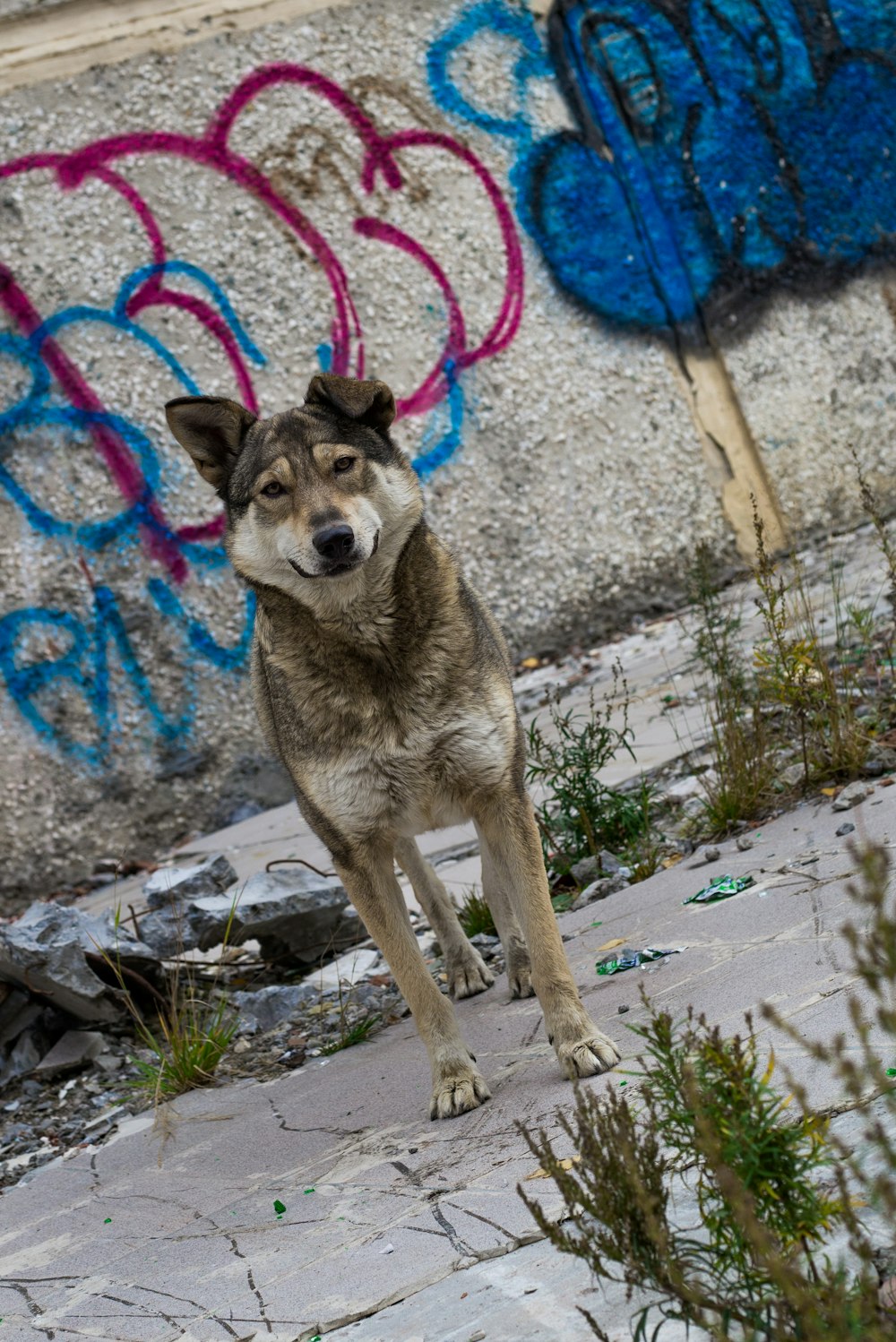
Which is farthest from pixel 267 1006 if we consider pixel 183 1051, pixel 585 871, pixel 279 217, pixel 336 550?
pixel 279 217

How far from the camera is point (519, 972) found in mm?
3674

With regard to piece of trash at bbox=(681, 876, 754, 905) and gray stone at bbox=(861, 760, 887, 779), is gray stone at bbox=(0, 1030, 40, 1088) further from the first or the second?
gray stone at bbox=(861, 760, 887, 779)

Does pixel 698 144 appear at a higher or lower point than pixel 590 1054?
higher

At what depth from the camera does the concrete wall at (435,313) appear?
6.52 metres

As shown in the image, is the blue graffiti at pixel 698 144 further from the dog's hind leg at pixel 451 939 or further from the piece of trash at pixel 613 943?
the piece of trash at pixel 613 943

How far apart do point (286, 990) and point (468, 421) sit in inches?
144

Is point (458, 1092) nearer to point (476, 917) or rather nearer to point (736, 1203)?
point (476, 917)

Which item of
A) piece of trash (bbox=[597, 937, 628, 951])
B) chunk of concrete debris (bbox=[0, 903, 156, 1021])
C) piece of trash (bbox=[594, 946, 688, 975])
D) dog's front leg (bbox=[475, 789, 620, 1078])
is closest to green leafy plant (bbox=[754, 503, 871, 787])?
piece of trash (bbox=[597, 937, 628, 951])

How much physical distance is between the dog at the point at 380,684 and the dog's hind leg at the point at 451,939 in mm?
499

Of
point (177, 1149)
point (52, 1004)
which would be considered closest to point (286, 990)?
point (52, 1004)

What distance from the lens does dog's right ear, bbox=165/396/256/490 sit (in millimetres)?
3432

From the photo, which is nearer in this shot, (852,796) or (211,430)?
(211,430)

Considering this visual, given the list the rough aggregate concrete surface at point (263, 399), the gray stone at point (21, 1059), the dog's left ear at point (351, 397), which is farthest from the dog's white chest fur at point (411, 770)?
the rough aggregate concrete surface at point (263, 399)

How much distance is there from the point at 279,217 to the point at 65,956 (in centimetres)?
419
